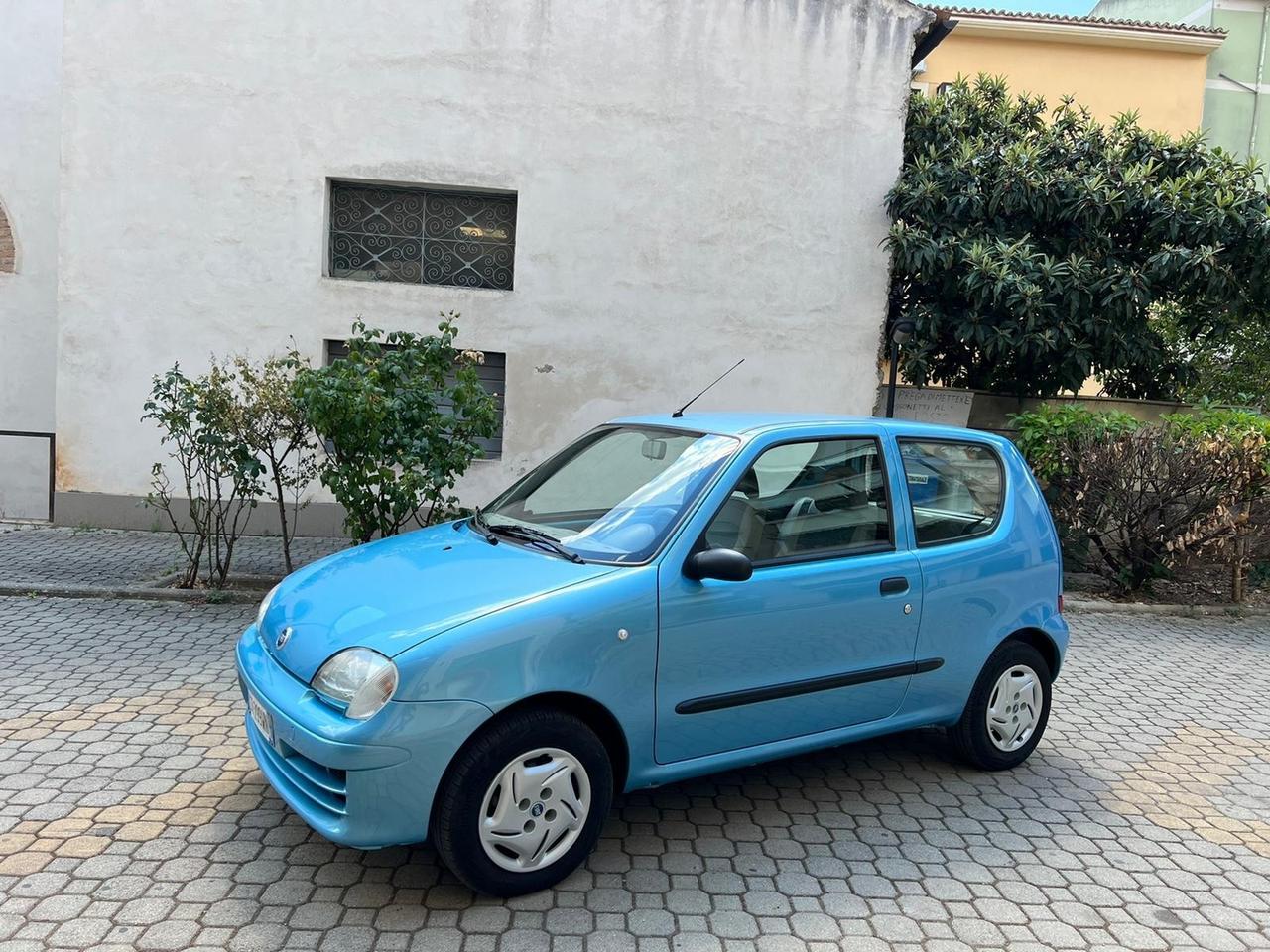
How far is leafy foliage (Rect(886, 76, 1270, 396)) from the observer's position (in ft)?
30.8

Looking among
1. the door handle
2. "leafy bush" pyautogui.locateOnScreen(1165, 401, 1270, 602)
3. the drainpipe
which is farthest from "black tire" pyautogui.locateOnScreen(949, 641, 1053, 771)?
the drainpipe

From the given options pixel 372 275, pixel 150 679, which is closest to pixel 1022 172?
pixel 372 275

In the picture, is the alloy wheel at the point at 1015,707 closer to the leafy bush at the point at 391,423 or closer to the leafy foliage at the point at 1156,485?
the leafy bush at the point at 391,423

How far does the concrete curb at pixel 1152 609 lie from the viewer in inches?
332

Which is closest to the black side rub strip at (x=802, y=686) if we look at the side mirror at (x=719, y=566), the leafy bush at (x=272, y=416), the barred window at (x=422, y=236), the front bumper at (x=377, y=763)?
the side mirror at (x=719, y=566)

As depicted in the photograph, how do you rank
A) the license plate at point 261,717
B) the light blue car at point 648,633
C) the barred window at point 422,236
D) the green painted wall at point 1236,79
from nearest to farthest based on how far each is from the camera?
the light blue car at point 648,633, the license plate at point 261,717, the barred window at point 422,236, the green painted wall at point 1236,79

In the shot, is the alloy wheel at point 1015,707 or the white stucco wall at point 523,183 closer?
the alloy wheel at point 1015,707

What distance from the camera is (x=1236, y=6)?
1881 cm

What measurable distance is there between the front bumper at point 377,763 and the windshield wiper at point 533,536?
2.50 ft

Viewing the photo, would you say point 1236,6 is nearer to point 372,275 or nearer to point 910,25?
point 910,25

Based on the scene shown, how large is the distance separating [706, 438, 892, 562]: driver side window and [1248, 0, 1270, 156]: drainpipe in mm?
Result: 19554

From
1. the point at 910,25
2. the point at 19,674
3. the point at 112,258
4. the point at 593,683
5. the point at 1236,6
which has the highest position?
the point at 1236,6

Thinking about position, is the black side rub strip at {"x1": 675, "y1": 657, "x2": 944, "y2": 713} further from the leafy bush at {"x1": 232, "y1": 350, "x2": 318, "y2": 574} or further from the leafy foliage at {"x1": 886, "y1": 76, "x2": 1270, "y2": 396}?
the leafy foliage at {"x1": 886, "y1": 76, "x2": 1270, "y2": 396}

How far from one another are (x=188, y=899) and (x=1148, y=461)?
8186 millimetres
